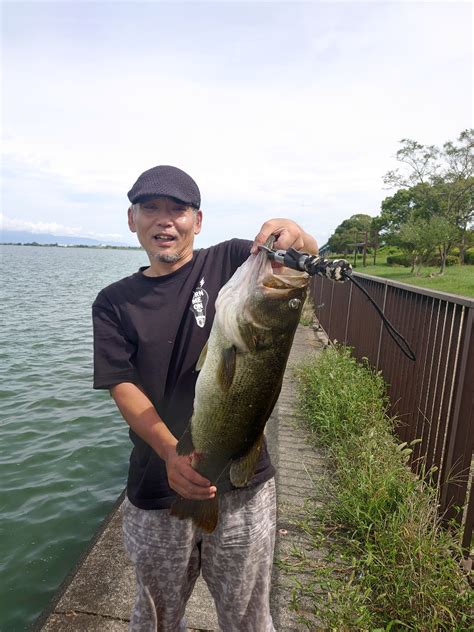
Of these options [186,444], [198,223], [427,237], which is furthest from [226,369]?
[427,237]

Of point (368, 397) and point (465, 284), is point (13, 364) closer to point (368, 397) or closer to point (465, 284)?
point (368, 397)

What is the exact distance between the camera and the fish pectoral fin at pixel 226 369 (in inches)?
81.8

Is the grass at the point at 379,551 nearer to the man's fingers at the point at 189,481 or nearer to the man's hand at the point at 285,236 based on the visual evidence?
the man's fingers at the point at 189,481

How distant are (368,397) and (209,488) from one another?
14.5 feet

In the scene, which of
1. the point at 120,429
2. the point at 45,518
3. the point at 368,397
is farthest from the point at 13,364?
the point at 368,397

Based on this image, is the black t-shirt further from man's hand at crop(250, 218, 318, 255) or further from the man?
man's hand at crop(250, 218, 318, 255)

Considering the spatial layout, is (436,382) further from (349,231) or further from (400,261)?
(349,231)

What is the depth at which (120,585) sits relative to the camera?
3432 mm

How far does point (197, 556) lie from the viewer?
2518mm

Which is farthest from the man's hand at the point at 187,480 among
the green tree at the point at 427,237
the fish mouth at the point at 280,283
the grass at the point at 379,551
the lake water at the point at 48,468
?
the green tree at the point at 427,237

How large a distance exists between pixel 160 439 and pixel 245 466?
17.0 inches

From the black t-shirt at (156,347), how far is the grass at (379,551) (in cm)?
129

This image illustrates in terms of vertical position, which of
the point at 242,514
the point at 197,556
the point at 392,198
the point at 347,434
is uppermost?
the point at 392,198

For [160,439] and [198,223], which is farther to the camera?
[198,223]
